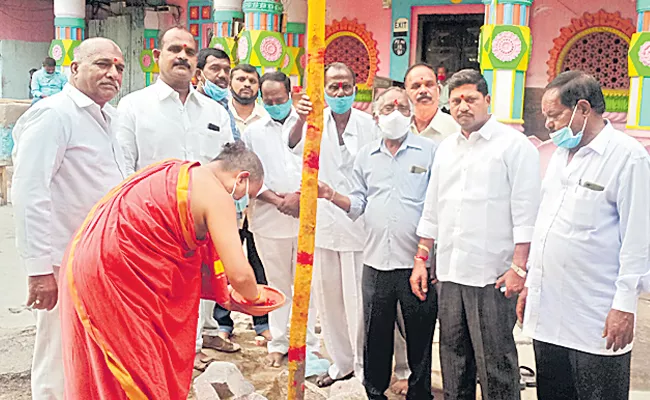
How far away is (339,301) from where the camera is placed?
159 inches

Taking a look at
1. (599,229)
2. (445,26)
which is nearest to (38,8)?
(445,26)

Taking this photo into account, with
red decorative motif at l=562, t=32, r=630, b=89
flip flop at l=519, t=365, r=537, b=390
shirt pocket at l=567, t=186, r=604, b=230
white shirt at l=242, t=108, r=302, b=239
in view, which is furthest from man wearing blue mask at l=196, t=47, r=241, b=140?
red decorative motif at l=562, t=32, r=630, b=89

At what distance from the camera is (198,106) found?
155 inches

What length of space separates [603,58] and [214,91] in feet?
19.4

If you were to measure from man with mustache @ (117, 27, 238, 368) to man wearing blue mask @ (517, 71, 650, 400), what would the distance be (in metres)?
1.94

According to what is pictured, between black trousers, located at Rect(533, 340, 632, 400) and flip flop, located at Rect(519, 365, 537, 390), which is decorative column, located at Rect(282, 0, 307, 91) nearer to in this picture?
flip flop, located at Rect(519, 365, 537, 390)

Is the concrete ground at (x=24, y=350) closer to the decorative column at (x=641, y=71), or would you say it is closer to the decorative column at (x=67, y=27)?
the decorative column at (x=641, y=71)

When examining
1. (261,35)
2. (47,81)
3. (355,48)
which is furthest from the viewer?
(47,81)

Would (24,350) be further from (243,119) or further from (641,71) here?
(641,71)

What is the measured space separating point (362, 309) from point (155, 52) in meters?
1.86

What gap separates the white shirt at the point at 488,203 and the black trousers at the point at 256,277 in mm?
1956

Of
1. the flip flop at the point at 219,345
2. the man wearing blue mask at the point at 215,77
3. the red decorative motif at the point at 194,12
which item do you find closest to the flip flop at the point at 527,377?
the flip flop at the point at 219,345

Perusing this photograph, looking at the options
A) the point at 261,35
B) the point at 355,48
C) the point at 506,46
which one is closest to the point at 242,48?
the point at 261,35

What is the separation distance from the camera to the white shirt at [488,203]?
3.00m
